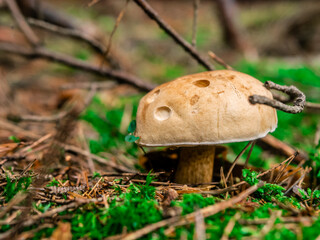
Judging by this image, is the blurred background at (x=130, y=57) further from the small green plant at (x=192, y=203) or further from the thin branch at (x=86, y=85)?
the small green plant at (x=192, y=203)

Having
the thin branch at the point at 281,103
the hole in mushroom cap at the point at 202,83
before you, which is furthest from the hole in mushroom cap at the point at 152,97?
the thin branch at the point at 281,103

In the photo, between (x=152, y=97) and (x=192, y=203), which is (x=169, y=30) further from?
(x=192, y=203)

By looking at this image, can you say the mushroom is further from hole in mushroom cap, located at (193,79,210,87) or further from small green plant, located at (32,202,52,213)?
small green plant, located at (32,202,52,213)

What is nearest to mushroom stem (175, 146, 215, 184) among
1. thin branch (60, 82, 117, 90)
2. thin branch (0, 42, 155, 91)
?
thin branch (0, 42, 155, 91)

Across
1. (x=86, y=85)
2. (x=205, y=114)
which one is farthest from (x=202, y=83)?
(x=86, y=85)

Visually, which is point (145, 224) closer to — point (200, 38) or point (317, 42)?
point (317, 42)

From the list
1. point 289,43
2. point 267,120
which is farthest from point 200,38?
point 267,120
